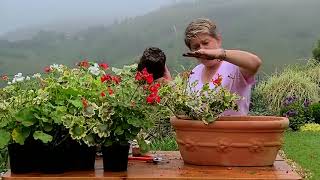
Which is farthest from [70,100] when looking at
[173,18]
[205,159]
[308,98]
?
[308,98]

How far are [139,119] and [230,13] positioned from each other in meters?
8.77

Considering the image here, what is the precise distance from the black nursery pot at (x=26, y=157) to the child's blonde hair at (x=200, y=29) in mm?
659

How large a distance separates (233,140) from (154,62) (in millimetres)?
2062

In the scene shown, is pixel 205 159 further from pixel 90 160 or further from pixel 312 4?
pixel 312 4

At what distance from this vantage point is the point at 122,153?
187 centimetres

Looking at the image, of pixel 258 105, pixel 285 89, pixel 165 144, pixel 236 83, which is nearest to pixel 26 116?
pixel 236 83

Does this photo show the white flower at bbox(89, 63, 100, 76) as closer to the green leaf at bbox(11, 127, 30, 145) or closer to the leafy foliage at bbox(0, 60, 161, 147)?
the leafy foliage at bbox(0, 60, 161, 147)

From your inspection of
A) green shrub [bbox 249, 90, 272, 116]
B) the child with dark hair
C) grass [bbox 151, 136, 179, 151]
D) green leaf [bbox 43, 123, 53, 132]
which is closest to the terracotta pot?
green leaf [bbox 43, 123, 53, 132]

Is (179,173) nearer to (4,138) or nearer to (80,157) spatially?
(80,157)

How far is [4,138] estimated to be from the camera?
179cm

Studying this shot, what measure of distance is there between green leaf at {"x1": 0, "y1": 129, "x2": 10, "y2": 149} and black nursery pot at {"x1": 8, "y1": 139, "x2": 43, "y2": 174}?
0.06m

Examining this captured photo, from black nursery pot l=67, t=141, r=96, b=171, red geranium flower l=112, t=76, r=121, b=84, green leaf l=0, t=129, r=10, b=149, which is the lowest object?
black nursery pot l=67, t=141, r=96, b=171

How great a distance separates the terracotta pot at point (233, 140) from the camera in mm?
1879

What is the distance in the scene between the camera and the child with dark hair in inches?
144
